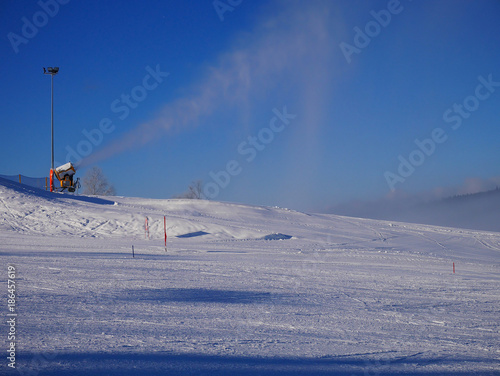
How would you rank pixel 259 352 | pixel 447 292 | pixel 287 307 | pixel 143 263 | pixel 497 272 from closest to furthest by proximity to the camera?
pixel 259 352 → pixel 287 307 → pixel 447 292 → pixel 143 263 → pixel 497 272

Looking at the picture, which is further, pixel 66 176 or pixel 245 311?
pixel 66 176

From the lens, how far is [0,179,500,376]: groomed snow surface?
544 centimetres

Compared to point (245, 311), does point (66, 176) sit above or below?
above

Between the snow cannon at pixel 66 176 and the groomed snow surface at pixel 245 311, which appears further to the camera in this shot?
the snow cannon at pixel 66 176

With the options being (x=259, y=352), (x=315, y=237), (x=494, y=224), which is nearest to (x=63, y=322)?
(x=259, y=352)

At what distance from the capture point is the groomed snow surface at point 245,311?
5.44 m

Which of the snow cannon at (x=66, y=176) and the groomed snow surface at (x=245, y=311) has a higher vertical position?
the snow cannon at (x=66, y=176)

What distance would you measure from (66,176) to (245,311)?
33.5 m

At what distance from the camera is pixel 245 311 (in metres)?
8.36

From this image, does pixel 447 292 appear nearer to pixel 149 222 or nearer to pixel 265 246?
pixel 265 246

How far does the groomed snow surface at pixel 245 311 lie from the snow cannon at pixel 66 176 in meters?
14.5

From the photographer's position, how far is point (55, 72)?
3784 cm

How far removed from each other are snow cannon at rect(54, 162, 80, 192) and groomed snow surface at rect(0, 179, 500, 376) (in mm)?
14511

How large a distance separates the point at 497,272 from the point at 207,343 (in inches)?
635
